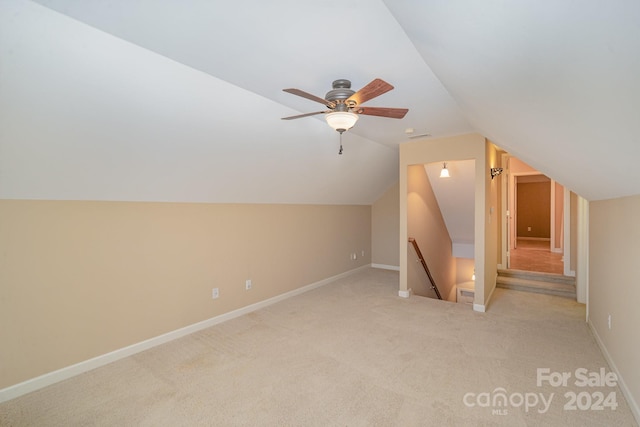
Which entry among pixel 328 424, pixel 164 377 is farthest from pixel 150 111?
pixel 328 424

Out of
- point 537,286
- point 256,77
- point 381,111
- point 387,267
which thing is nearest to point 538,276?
point 537,286

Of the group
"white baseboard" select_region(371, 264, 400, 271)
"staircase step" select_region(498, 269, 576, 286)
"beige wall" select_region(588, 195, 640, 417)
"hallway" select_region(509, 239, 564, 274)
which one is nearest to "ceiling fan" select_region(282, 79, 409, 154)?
"beige wall" select_region(588, 195, 640, 417)

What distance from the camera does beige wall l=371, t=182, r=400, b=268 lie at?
6.89m

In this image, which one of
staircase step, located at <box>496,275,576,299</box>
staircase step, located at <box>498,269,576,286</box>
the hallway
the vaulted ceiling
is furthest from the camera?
the hallway

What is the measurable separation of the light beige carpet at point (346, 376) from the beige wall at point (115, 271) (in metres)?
0.28

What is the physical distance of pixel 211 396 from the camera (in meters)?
2.33

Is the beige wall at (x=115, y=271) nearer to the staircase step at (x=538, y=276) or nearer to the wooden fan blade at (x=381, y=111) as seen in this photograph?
the wooden fan blade at (x=381, y=111)

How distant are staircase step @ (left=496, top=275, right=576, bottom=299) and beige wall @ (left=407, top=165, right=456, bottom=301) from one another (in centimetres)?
128

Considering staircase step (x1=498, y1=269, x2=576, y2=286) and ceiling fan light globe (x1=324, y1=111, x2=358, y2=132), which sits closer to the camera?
ceiling fan light globe (x1=324, y1=111, x2=358, y2=132)

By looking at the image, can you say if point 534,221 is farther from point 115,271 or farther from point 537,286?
point 115,271

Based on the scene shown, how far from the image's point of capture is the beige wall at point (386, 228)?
689 centimetres

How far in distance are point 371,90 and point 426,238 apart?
14.2 ft

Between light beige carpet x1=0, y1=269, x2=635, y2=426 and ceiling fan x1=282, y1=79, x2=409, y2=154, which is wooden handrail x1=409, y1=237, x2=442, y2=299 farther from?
ceiling fan x1=282, y1=79, x2=409, y2=154

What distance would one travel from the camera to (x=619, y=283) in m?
2.47
